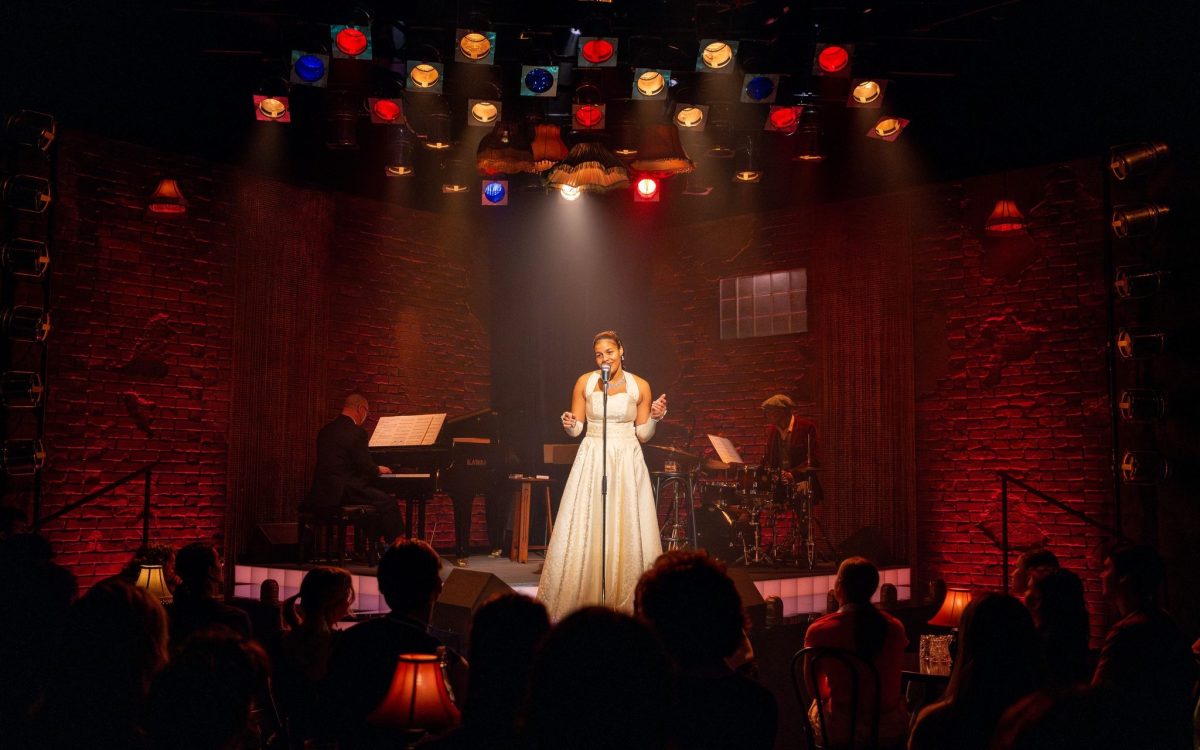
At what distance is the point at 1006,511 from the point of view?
27.2 ft

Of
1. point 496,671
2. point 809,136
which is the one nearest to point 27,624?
point 496,671

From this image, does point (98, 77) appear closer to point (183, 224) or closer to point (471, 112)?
point (183, 224)

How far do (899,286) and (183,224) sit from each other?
6.58 meters

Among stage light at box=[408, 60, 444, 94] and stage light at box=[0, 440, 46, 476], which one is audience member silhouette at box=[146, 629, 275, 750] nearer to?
stage light at box=[408, 60, 444, 94]

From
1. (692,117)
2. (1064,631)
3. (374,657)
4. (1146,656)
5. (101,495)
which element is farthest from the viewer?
(101,495)

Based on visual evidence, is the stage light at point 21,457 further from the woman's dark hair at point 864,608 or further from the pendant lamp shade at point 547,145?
the woman's dark hair at point 864,608

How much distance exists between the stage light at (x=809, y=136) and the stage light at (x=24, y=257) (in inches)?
224

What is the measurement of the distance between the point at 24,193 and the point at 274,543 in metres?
3.39

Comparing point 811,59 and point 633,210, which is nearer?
point 811,59

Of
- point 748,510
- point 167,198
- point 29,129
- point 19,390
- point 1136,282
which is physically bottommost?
point 748,510

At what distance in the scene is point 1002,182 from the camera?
8844 millimetres

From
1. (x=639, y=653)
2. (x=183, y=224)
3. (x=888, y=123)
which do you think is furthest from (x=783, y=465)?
(x=639, y=653)

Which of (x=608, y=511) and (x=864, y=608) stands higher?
(x=608, y=511)

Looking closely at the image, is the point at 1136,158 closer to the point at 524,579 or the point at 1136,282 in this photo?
the point at 1136,282
